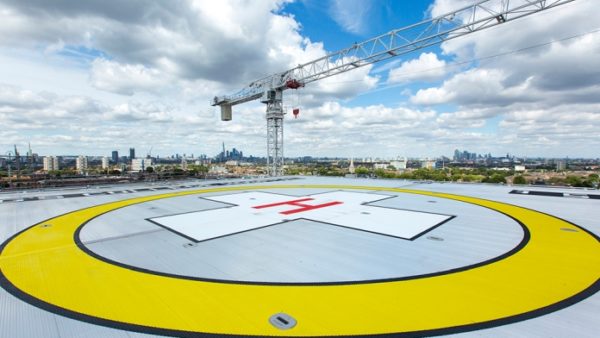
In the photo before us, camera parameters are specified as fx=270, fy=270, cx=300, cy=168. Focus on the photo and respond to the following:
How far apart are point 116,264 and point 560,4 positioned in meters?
23.2

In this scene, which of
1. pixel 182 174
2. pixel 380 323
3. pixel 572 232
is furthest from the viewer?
pixel 182 174

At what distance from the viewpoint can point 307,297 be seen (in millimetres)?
4062

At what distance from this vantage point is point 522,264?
5312 mm

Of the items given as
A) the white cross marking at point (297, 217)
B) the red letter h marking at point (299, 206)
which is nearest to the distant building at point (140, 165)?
the red letter h marking at point (299, 206)

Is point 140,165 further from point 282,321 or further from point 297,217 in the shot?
point 282,321

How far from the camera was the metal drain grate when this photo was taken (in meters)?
3.37

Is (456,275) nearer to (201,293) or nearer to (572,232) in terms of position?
(201,293)

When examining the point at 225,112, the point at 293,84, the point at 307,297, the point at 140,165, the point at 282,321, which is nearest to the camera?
the point at 282,321

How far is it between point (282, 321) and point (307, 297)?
0.67 m

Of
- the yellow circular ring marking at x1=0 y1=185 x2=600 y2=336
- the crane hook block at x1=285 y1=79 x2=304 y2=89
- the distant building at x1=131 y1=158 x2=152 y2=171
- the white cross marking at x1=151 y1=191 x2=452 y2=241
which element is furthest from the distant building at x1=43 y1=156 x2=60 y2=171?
the yellow circular ring marking at x1=0 y1=185 x2=600 y2=336

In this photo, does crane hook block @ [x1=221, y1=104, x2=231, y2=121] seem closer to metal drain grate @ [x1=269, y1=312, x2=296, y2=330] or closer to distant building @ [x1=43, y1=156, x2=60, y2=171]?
distant building @ [x1=43, y1=156, x2=60, y2=171]

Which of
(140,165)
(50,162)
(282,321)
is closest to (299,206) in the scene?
(282,321)

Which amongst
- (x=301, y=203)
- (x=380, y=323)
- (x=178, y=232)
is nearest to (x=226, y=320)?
(x=380, y=323)

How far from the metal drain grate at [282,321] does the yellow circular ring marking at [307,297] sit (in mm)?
78
